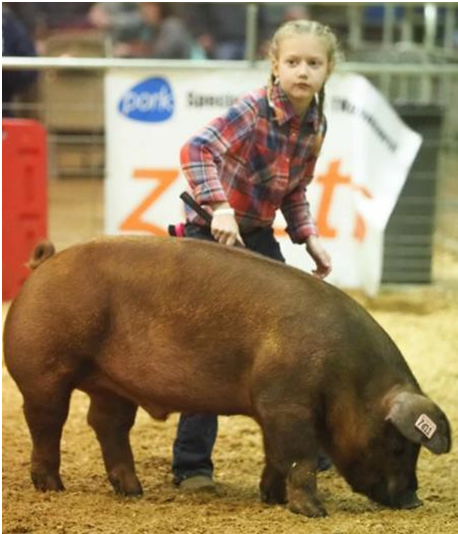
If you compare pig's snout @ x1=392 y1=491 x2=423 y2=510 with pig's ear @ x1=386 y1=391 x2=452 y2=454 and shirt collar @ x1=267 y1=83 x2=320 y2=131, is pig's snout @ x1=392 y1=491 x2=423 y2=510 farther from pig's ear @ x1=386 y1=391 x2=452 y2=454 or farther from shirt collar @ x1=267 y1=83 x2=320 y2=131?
shirt collar @ x1=267 y1=83 x2=320 y2=131

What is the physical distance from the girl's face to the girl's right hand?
17.1 inches

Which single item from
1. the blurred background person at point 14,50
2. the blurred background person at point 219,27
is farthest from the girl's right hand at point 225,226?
the blurred background person at point 219,27

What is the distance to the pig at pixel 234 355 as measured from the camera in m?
3.78

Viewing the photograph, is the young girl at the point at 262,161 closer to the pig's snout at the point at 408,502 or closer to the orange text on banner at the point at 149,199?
the pig's snout at the point at 408,502

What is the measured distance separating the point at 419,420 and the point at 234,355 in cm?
53

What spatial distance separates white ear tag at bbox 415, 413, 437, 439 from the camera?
147 inches

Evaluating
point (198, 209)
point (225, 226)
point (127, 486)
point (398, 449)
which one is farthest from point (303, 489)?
point (198, 209)

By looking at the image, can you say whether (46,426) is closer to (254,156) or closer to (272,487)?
(272,487)

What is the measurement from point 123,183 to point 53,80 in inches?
214

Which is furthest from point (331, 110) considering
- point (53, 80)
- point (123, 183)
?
point (53, 80)

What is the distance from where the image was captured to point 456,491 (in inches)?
172

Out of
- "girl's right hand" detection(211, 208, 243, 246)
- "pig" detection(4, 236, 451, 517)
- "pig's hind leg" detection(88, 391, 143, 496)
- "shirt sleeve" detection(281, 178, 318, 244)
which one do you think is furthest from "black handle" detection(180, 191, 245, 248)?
"pig's hind leg" detection(88, 391, 143, 496)

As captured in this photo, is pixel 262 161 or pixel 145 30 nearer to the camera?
pixel 262 161

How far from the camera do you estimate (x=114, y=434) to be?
4250 mm
